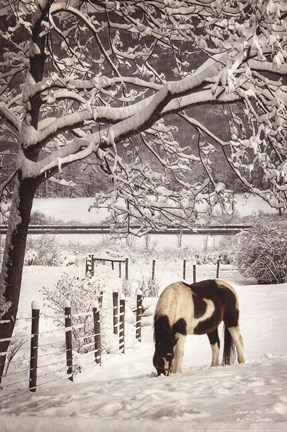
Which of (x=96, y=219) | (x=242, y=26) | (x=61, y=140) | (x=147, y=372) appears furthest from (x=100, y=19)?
(x=147, y=372)

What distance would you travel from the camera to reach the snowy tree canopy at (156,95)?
379 centimetres

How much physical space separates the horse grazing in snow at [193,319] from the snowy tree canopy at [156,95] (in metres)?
0.91

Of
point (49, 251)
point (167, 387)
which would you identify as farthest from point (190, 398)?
point (49, 251)

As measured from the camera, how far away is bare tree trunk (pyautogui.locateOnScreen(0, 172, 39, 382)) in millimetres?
4793

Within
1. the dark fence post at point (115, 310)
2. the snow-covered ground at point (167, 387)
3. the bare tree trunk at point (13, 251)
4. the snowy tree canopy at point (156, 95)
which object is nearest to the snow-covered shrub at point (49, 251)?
the snow-covered ground at point (167, 387)

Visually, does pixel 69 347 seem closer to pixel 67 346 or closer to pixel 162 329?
pixel 67 346

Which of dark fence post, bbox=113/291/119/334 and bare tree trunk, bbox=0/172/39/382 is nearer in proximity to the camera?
bare tree trunk, bbox=0/172/39/382

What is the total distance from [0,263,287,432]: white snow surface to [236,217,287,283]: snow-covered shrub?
735 millimetres

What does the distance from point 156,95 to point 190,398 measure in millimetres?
2600

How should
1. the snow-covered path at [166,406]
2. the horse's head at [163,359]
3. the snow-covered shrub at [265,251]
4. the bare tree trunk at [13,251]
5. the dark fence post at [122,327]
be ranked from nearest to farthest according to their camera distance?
the snow-covered path at [166,406] < the horse's head at [163,359] < the bare tree trunk at [13,251] < the snow-covered shrub at [265,251] < the dark fence post at [122,327]

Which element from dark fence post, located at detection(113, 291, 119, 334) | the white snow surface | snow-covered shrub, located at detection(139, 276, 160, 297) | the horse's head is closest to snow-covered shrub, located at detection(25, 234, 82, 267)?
snow-covered shrub, located at detection(139, 276, 160, 297)

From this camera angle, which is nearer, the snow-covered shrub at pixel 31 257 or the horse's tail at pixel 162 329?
the horse's tail at pixel 162 329

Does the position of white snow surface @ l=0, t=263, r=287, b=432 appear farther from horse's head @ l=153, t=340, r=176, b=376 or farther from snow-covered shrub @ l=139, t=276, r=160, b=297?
snow-covered shrub @ l=139, t=276, r=160, b=297

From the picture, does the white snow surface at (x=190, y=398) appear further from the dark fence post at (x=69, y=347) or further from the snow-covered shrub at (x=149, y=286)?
the dark fence post at (x=69, y=347)
